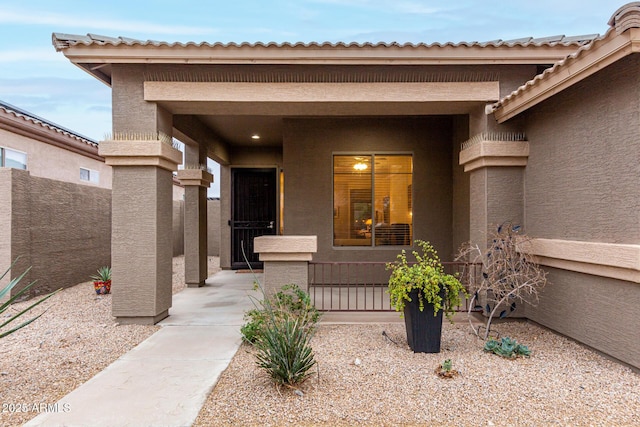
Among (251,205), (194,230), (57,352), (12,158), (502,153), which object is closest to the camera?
(57,352)

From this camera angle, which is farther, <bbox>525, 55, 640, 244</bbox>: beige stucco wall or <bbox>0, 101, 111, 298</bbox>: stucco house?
<bbox>0, 101, 111, 298</bbox>: stucco house

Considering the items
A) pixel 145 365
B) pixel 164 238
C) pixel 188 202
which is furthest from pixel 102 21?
pixel 145 365

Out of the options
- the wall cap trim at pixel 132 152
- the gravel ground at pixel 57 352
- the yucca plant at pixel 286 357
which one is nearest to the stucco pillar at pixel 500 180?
the yucca plant at pixel 286 357

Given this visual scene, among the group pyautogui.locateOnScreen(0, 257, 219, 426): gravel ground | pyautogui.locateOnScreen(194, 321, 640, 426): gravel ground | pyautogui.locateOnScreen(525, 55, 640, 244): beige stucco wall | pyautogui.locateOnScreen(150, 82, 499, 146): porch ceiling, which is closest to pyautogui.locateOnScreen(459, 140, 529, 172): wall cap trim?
pyautogui.locateOnScreen(525, 55, 640, 244): beige stucco wall

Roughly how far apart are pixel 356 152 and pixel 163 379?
549cm

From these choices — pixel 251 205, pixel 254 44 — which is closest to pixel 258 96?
pixel 254 44

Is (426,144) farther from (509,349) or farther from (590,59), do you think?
(509,349)

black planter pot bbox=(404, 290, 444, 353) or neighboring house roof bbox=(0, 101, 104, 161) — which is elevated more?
neighboring house roof bbox=(0, 101, 104, 161)

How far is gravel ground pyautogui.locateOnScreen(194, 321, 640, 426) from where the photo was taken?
290cm

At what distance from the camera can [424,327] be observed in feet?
13.8

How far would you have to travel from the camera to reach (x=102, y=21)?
33.8 m

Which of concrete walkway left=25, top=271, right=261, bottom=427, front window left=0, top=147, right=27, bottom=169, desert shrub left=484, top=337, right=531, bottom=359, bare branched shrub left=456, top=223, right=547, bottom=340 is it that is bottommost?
concrete walkway left=25, top=271, right=261, bottom=427

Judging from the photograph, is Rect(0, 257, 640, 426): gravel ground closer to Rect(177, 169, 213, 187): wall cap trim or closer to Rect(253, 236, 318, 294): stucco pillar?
Rect(253, 236, 318, 294): stucco pillar

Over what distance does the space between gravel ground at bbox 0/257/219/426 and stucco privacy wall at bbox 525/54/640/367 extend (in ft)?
15.9
